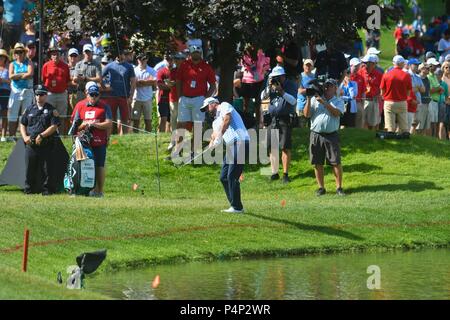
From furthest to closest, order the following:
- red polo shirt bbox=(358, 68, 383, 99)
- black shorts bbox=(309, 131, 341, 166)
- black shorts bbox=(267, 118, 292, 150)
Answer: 1. red polo shirt bbox=(358, 68, 383, 99)
2. black shorts bbox=(267, 118, 292, 150)
3. black shorts bbox=(309, 131, 341, 166)

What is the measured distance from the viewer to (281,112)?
25.7m

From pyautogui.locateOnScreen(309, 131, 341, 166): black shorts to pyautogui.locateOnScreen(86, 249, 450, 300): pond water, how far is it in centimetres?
432

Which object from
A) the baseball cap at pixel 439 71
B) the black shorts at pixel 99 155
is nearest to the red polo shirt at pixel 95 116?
the black shorts at pixel 99 155

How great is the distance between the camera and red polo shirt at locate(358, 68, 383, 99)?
2988 cm

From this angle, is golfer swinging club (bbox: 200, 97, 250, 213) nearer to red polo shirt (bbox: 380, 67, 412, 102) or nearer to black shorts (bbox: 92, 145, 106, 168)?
black shorts (bbox: 92, 145, 106, 168)

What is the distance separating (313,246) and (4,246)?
4.79 metres

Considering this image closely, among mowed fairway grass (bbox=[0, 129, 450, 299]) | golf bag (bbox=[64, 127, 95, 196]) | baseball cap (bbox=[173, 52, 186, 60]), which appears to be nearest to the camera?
mowed fairway grass (bbox=[0, 129, 450, 299])

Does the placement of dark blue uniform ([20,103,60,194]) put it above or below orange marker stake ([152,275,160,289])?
above

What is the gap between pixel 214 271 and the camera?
18359mm

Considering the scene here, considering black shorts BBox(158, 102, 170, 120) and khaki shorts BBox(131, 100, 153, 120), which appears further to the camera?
black shorts BBox(158, 102, 170, 120)

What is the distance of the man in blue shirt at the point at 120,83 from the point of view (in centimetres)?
2811

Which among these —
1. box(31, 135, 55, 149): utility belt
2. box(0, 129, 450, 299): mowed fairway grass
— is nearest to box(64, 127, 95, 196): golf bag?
box(0, 129, 450, 299): mowed fairway grass
